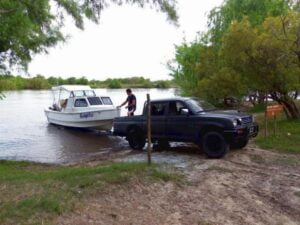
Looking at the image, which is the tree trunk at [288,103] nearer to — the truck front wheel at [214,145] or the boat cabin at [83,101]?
the truck front wheel at [214,145]

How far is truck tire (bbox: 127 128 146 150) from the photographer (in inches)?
518

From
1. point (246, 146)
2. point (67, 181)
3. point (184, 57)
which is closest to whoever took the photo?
point (67, 181)

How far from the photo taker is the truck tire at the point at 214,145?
410 inches

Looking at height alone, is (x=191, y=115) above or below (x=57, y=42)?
below

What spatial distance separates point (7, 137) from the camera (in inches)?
845

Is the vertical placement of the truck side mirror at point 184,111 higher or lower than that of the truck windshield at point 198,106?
lower

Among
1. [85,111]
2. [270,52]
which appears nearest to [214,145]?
[270,52]

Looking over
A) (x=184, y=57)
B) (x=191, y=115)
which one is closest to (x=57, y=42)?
(x=191, y=115)

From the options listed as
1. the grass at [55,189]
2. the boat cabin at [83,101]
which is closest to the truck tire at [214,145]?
the grass at [55,189]

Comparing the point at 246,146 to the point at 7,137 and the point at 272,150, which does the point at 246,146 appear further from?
the point at 7,137

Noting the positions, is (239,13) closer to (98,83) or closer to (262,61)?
(262,61)

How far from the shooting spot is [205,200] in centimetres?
657

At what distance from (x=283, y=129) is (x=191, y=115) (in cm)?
495

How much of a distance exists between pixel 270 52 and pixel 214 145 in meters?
5.57
